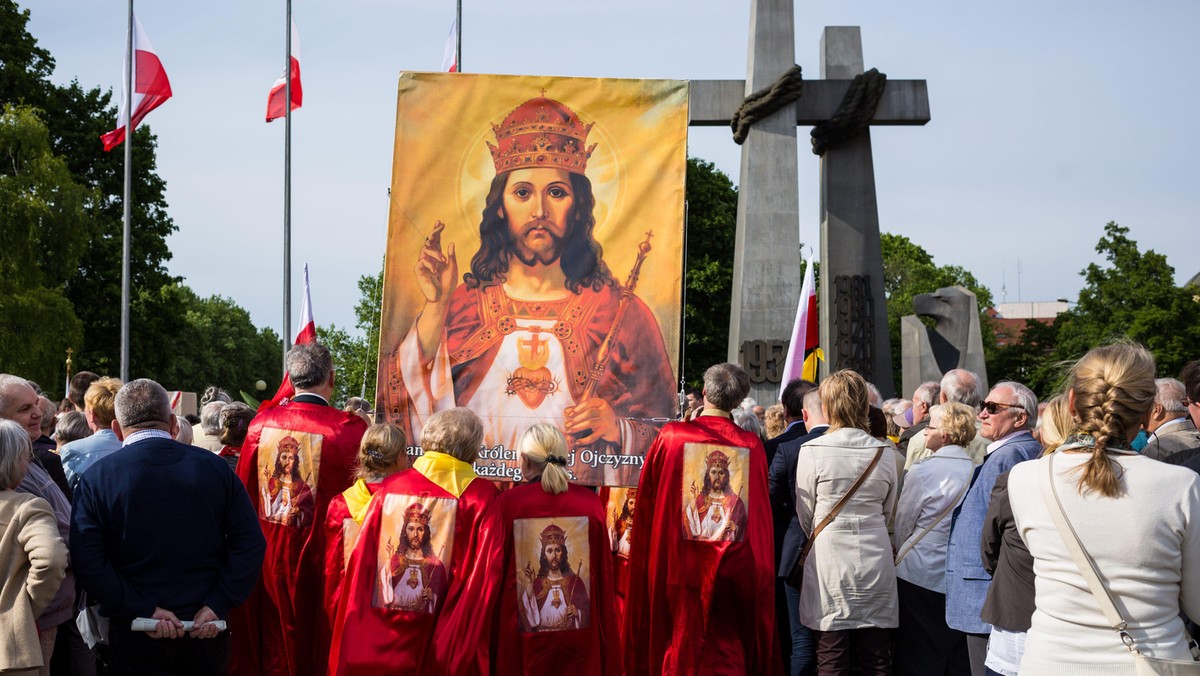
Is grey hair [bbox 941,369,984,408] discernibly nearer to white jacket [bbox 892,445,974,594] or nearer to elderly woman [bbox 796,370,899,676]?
white jacket [bbox 892,445,974,594]

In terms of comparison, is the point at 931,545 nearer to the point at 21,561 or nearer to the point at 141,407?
the point at 141,407

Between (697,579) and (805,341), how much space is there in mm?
5598

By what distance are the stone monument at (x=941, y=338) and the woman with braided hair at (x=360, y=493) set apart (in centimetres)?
1636

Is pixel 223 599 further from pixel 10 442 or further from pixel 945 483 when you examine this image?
pixel 945 483

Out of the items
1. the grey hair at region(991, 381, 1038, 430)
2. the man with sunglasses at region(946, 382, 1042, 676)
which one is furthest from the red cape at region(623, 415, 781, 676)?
the grey hair at region(991, 381, 1038, 430)

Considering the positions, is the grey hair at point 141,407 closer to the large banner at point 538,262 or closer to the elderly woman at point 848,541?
the large banner at point 538,262

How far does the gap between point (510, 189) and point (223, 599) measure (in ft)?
9.78

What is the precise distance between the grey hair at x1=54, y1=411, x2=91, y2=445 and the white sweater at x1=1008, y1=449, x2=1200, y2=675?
567 cm

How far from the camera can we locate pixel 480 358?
7004 mm

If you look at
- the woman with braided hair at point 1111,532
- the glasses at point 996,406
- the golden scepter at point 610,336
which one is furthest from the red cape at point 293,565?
the woman with braided hair at point 1111,532

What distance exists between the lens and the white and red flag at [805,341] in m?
11.5

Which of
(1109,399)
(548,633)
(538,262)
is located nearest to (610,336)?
(538,262)

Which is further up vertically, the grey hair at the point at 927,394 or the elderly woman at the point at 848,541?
the grey hair at the point at 927,394

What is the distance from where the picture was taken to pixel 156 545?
5059mm
